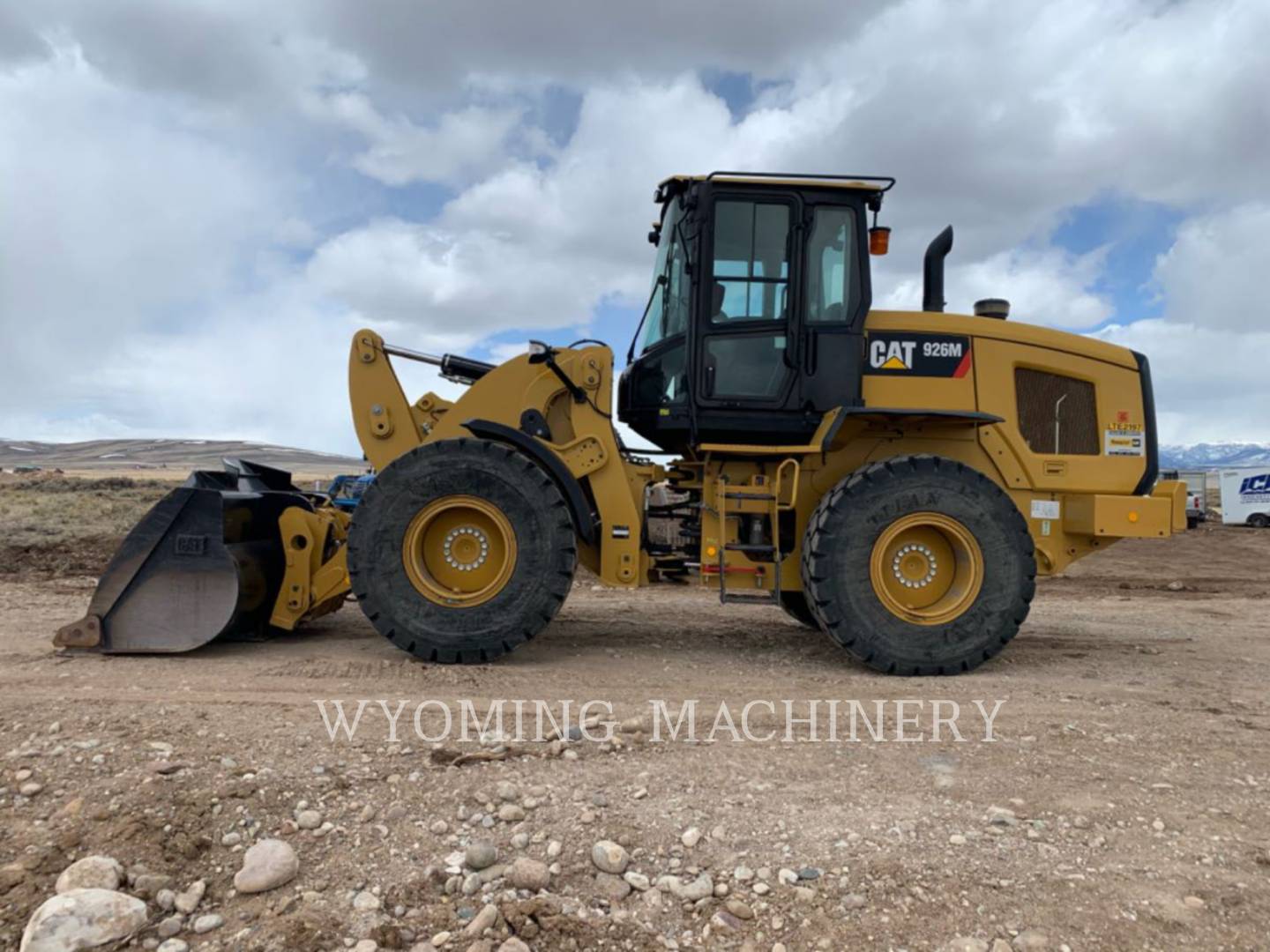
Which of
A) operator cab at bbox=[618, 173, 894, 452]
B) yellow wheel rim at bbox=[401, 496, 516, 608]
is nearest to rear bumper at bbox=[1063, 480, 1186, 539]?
operator cab at bbox=[618, 173, 894, 452]

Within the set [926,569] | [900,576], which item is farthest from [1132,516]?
[900,576]

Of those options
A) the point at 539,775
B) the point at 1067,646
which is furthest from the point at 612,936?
the point at 1067,646

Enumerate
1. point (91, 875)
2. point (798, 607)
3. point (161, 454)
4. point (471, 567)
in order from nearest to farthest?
Answer: point (91, 875), point (471, 567), point (798, 607), point (161, 454)

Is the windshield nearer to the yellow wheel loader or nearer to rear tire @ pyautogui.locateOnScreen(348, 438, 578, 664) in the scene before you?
the yellow wheel loader

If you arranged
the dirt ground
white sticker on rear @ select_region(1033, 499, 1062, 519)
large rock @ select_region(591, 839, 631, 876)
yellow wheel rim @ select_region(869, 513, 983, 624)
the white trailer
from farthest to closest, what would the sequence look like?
the white trailer → white sticker on rear @ select_region(1033, 499, 1062, 519) → yellow wheel rim @ select_region(869, 513, 983, 624) → large rock @ select_region(591, 839, 631, 876) → the dirt ground

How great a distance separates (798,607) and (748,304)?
2571mm

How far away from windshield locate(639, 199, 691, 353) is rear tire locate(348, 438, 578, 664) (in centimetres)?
147

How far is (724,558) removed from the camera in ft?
19.0

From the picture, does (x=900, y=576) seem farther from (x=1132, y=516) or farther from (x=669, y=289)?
(x=669, y=289)

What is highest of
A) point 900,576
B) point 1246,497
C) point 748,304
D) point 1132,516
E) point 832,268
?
point 832,268

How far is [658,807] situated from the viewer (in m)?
3.16

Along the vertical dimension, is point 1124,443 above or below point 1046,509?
above

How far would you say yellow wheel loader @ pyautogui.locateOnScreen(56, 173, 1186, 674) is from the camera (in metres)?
5.35

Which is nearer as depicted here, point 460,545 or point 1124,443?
point 460,545
